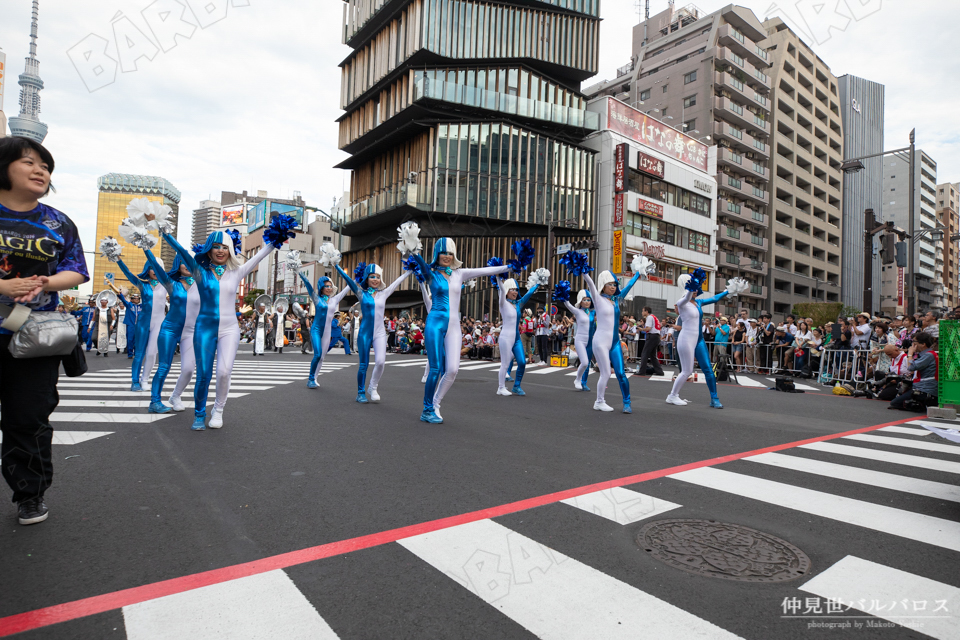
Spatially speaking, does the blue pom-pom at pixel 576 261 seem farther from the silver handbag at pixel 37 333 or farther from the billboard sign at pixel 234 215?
the billboard sign at pixel 234 215

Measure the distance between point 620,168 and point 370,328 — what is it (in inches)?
1524

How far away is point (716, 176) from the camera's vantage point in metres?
58.9

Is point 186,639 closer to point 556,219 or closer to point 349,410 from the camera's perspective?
point 349,410

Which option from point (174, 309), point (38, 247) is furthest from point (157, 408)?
point (38, 247)

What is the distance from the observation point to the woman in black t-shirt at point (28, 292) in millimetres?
3262

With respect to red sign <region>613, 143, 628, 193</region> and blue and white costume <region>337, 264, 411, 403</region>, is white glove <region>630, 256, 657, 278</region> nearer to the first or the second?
blue and white costume <region>337, 264, 411, 403</region>

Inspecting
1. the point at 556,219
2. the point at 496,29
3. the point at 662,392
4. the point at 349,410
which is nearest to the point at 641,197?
the point at 556,219

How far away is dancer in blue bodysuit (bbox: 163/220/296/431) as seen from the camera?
6.39m

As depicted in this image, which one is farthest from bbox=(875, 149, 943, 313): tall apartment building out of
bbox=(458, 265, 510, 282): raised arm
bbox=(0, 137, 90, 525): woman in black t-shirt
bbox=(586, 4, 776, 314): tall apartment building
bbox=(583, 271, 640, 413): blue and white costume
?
bbox=(0, 137, 90, 525): woman in black t-shirt

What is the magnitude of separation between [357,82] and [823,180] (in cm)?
6323

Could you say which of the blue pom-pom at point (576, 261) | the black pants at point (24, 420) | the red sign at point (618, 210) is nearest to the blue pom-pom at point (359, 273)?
the blue pom-pom at point (576, 261)

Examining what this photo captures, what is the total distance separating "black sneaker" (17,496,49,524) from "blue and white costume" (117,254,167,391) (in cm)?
681

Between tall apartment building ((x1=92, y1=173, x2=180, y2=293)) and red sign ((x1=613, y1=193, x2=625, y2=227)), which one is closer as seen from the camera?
red sign ((x1=613, y1=193, x2=625, y2=227))

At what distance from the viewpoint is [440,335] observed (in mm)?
7340
